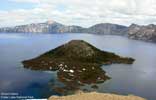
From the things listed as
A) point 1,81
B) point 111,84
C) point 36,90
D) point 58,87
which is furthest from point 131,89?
point 1,81

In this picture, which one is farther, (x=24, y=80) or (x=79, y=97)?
(x=24, y=80)

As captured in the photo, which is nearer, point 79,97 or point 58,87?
point 79,97

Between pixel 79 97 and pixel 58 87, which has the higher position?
pixel 79 97

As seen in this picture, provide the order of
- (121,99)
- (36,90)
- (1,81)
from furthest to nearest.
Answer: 1. (1,81)
2. (36,90)
3. (121,99)

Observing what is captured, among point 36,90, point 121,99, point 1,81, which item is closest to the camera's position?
point 121,99

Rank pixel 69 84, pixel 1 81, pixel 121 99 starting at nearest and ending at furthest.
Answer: pixel 121 99, pixel 69 84, pixel 1 81

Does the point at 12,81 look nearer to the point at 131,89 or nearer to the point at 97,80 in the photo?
the point at 97,80

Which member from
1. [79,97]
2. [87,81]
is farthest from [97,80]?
[79,97]

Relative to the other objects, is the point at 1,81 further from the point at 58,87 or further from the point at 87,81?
the point at 87,81

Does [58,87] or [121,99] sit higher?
[121,99]
